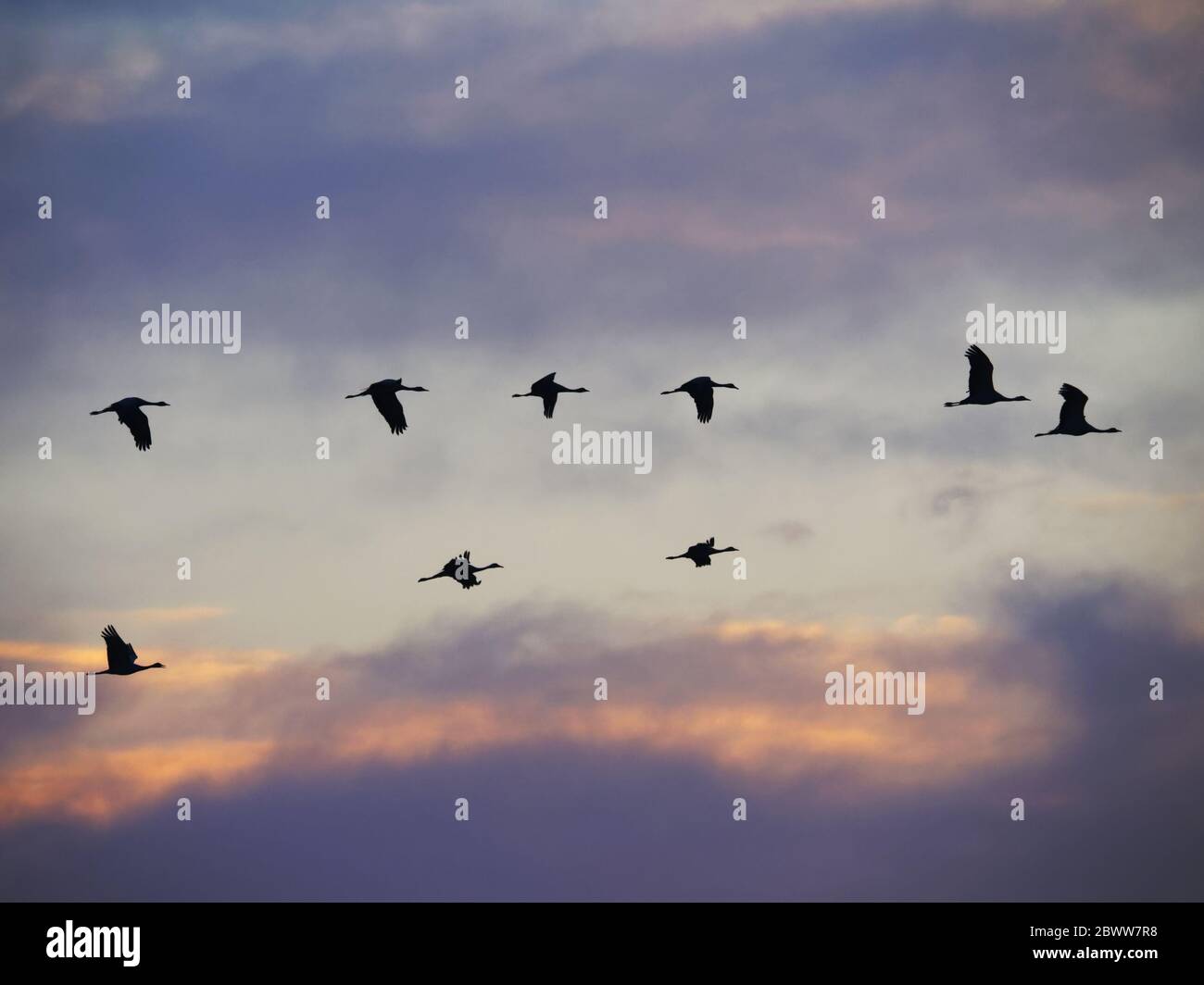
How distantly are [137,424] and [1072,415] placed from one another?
95.8ft

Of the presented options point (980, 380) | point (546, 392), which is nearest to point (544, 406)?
point (546, 392)

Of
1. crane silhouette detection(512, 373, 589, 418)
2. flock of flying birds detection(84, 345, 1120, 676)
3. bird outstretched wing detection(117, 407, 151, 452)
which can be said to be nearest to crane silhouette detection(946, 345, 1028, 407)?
flock of flying birds detection(84, 345, 1120, 676)

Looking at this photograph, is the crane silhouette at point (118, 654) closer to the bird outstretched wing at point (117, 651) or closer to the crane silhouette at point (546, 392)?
the bird outstretched wing at point (117, 651)

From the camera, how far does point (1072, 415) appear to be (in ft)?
207

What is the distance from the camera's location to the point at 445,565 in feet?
205

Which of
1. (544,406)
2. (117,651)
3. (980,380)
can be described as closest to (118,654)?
(117,651)

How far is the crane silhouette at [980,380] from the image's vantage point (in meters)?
59.1

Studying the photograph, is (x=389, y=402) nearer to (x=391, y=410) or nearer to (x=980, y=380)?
(x=391, y=410)

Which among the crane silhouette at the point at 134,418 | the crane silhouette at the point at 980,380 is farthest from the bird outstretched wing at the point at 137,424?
the crane silhouette at the point at 980,380

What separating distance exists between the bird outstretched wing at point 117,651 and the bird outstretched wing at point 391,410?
34.5 ft

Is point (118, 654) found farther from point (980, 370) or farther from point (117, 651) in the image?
point (980, 370)

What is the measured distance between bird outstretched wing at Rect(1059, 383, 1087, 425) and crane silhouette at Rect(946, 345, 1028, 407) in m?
3.07
